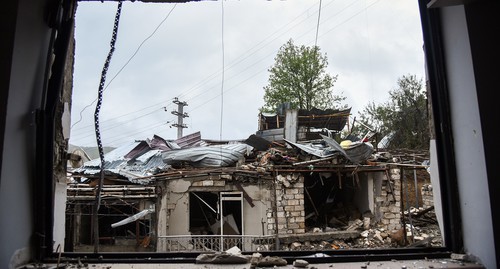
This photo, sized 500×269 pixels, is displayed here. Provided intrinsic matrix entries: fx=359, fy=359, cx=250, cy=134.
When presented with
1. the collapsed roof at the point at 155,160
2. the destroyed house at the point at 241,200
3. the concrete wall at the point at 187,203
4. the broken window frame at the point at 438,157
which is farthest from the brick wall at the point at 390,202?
the broken window frame at the point at 438,157

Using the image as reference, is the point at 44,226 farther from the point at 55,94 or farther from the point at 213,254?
the point at 213,254

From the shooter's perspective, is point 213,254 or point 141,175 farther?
point 141,175

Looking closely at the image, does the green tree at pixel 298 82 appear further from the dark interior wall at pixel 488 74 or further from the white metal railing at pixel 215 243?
the dark interior wall at pixel 488 74

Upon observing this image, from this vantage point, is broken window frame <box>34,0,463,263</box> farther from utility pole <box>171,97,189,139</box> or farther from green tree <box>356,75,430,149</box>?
utility pole <box>171,97,189,139</box>

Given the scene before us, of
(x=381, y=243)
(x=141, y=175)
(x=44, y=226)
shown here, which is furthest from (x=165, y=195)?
(x=44, y=226)

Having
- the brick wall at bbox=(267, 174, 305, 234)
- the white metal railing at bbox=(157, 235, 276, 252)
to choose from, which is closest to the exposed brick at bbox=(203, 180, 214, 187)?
the white metal railing at bbox=(157, 235, 276, 252)

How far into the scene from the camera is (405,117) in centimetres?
1437

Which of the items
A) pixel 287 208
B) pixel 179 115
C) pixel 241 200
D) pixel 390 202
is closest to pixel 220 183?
pixel 241 200

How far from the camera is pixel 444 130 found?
4.32 ft

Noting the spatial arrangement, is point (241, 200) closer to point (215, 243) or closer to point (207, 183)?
point (207, 183)

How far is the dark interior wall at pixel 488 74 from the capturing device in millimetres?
1081

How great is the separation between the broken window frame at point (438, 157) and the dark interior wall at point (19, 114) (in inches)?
1.2

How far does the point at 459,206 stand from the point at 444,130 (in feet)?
0.91

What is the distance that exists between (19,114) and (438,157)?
1490 mm
